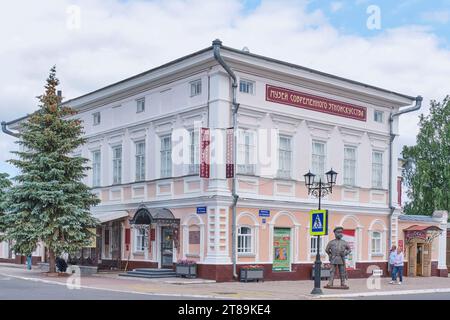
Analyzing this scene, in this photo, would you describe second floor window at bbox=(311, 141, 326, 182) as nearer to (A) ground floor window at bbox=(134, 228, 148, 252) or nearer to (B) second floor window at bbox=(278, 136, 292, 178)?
(B) second floor window at bbox=(278, 136, 292, 178)

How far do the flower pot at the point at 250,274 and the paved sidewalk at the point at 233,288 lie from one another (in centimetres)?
38

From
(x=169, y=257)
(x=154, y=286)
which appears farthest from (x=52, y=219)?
(x=154, y=286)

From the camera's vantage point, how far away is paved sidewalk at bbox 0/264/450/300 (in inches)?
880

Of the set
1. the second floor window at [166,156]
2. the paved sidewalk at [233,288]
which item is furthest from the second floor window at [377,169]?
the second floor window at [166,156]

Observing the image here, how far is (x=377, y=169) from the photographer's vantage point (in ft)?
117

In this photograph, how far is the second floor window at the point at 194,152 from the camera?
29906 mm

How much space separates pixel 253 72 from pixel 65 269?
40.2 feet

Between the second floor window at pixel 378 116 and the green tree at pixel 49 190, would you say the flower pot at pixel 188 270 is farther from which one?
the second floor window at pixel 378 116

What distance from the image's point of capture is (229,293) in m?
22.7

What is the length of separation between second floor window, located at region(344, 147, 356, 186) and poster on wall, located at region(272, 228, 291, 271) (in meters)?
4.75

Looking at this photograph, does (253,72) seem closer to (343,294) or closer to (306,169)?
(306,169)

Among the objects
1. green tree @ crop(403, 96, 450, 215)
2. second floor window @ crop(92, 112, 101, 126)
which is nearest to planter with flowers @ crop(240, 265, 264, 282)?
second floor window @ crop(92, 112, 101, 126)

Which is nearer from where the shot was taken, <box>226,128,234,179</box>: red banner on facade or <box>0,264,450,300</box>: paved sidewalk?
<box>0,264,450,300</box>: paved sidewalk

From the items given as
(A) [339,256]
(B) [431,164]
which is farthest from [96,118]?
(B) [431,164]
